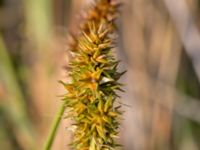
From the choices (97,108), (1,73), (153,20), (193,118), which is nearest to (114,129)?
(97,108)

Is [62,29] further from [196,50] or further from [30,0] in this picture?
[196,50]

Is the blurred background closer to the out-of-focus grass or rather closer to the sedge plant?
the out-of-focus grass

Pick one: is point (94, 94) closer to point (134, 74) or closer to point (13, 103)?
point (13, 103)

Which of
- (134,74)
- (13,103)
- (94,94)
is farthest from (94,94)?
(134,74)

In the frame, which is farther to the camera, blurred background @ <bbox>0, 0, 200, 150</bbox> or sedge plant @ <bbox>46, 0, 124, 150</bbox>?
blurred background @ <bbox>0, 0, 200, 150</bbox>

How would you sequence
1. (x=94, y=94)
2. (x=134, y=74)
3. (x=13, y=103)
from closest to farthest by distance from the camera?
(x=94, y=94), (x=13, y=103), (x=134, y=74)

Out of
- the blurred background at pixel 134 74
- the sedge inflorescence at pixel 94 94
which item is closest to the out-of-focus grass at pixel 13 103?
the blurred background at pixel 134 74

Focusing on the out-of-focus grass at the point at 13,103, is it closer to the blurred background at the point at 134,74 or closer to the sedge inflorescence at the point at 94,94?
the blurred background at the point at 134,74

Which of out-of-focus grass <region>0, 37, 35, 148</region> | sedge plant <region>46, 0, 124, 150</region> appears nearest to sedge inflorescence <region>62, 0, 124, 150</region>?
sedge plant <region>46, 0, 124, 150</region>

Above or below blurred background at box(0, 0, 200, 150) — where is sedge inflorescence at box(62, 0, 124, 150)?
below
